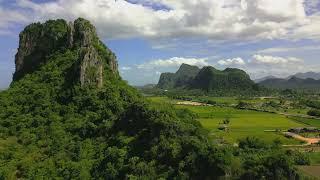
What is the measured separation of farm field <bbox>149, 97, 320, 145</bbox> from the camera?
97.3 metres

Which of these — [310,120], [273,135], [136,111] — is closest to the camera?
[136,111]

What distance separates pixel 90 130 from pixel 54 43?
28.6 meters

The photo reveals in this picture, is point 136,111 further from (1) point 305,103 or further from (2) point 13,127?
(1) point 305,103

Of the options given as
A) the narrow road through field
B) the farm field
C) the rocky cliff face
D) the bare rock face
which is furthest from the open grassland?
the bare rock face

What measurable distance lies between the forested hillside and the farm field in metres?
17.0

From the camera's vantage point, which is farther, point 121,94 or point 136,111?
point 121,94

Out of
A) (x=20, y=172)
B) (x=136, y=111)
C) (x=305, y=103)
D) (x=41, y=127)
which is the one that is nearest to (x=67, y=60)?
(x=41, y=127)

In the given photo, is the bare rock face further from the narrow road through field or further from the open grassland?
the narrow road through field

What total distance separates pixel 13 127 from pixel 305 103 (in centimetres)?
14464

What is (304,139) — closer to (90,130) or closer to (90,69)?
(90,69)

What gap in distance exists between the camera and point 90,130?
67562mm

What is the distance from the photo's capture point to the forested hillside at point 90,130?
5241cm

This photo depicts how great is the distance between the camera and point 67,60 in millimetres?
84812

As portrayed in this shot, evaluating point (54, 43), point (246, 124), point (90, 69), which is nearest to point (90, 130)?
point (90, 69)
